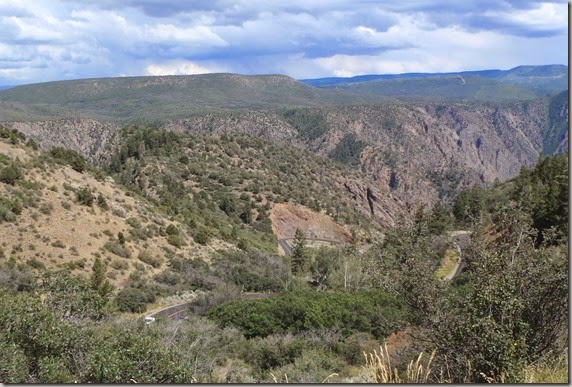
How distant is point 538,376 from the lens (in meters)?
7.15

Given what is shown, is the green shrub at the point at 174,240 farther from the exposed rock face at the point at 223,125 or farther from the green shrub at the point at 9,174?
the exposed rock face at the point at 223,125

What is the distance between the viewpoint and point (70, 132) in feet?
486

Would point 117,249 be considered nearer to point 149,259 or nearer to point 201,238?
point 149,259

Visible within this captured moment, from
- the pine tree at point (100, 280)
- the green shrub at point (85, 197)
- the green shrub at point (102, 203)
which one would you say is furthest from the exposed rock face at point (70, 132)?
the pine tree at point (100, 280)

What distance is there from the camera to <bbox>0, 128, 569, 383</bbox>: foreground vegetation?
817 centimetres

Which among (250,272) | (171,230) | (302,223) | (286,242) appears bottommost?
(286,242)

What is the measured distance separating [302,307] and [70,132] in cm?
13479

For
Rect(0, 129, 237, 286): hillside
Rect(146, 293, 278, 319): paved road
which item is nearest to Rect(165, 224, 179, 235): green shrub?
Rect(0, 129, 237, 286): hillside

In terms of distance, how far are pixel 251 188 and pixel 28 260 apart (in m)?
48.4

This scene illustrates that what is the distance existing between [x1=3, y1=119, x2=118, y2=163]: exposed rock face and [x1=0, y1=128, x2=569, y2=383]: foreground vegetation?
82.8 meters

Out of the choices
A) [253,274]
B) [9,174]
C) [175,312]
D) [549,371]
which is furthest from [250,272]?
[549,371]

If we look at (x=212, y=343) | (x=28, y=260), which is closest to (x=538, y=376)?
(x=212, y=343)

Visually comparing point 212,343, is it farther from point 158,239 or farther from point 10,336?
point 158,239

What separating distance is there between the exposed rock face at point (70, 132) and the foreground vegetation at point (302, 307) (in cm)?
8281
